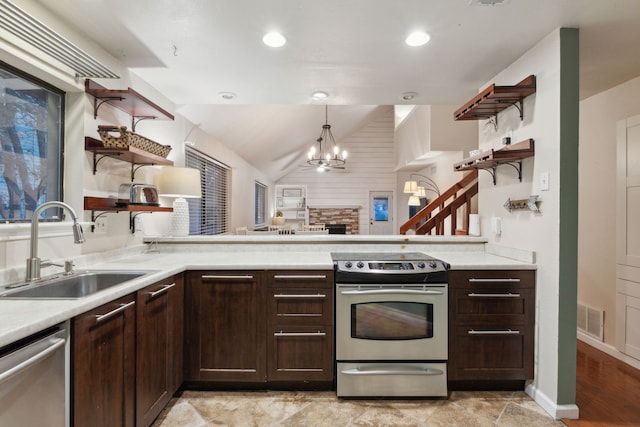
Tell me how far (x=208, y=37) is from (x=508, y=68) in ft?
7.24

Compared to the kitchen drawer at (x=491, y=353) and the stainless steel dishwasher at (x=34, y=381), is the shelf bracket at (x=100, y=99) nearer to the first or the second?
the stainless steel dishwasher at (x=34, y=381)

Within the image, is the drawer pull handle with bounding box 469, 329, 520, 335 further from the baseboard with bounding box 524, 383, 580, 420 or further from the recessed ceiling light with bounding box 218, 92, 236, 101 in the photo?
the recessed ceiling light with bounding box 218, 92, 236, 101

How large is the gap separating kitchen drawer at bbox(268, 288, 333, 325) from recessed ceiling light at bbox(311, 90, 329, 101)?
1.88 meters

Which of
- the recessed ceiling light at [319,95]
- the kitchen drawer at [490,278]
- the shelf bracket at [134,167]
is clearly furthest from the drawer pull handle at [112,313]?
the recessed ceiling light at [319,95]

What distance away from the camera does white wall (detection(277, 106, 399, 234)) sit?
9898mm

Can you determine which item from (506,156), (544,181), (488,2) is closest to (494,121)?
(506,156)

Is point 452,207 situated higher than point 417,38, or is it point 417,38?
point 417,38

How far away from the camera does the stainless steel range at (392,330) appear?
2164 millimetres

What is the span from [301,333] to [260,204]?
6.36m

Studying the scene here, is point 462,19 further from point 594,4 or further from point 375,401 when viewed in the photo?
point 375,401

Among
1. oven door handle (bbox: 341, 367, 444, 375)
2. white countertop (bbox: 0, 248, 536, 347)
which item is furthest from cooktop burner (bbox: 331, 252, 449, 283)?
oven door handle (bbox: 341, 367, 444, 375)

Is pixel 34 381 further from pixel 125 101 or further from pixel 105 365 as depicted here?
pixel 125 101

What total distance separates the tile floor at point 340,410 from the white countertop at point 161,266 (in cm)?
87

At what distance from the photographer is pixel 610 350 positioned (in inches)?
112
